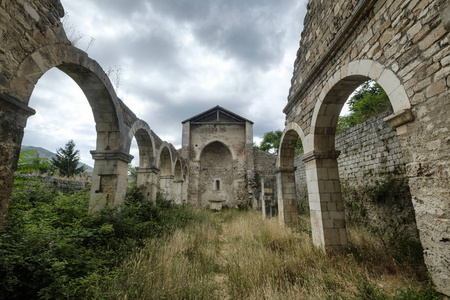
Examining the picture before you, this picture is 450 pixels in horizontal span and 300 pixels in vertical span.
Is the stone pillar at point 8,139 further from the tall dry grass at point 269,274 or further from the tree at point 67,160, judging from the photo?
the tree at point 67,160

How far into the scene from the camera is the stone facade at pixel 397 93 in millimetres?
2039

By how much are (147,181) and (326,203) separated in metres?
5.16

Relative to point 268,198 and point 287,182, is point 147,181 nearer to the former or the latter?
point 287,182

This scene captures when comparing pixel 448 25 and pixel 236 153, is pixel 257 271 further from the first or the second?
pixel 236 153

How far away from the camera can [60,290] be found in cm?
186

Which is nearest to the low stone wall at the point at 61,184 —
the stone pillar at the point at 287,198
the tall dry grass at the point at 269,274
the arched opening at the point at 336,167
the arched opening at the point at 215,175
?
the tall dry grass at the point at 269,274

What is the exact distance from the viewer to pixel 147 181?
656cm

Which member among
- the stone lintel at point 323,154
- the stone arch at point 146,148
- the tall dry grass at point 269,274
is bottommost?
the tall dry grass at point 269,274

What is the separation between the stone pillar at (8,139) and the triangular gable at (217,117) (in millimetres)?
13917

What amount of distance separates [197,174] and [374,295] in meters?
13.5

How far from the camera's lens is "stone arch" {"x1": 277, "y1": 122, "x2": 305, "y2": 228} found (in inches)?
255

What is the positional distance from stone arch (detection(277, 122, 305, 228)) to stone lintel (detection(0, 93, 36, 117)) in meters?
5.76

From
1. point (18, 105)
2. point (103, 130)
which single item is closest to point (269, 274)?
point (18, 105)

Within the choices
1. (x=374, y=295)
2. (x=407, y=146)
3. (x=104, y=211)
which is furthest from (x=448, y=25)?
(x=104, y=211)
